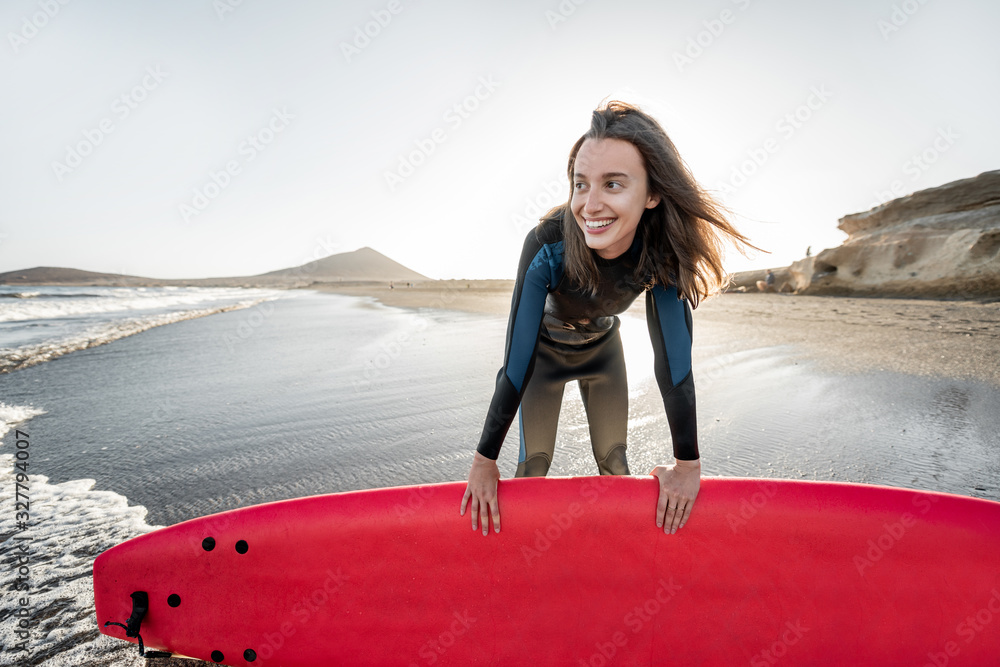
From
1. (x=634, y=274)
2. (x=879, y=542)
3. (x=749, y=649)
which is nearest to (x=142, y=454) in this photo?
(x=634, y=274)

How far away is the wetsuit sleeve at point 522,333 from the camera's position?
55.2 inches

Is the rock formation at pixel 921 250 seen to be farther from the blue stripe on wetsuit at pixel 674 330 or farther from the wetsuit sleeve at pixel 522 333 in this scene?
the wetsuit sleeve at pixel 522 333

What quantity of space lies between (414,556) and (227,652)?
0.61m

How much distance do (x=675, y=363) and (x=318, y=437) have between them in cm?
246

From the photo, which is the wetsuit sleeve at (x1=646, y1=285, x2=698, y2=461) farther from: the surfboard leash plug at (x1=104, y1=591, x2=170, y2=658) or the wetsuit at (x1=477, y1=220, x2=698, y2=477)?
the surfboard leash plug at (x1=104, y1=591, x2=170, y2=658)

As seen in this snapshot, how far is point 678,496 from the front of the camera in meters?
1.41

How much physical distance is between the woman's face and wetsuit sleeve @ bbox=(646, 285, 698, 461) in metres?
0.29

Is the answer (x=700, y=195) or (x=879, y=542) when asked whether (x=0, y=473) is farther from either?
(x=879, y=542)

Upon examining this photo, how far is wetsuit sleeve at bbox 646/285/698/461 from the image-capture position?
1.46 metres

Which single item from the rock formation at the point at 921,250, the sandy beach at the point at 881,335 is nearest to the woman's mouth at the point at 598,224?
the sandy beach at the point at 881,335

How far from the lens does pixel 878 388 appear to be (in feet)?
13.2

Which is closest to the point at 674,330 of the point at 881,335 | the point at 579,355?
the point at 579,355

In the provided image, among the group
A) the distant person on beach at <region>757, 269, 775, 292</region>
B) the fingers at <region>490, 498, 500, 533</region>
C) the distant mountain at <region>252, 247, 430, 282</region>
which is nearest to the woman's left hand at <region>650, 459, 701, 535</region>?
the fingers at <region>490, 498, 500, 533</region>

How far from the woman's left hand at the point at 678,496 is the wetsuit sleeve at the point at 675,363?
4 cm
